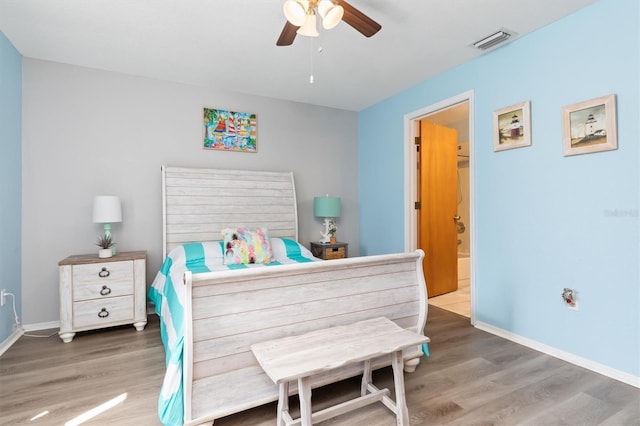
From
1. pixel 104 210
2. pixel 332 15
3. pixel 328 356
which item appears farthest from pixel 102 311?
pixel 332 15

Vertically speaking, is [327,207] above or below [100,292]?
above

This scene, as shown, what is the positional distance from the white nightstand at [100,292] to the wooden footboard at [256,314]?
181cm

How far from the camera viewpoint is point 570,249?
2.39 metres

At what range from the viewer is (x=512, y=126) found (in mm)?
2750

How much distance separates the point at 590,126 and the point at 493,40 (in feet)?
3.41

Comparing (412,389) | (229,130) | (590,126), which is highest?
(229,130)

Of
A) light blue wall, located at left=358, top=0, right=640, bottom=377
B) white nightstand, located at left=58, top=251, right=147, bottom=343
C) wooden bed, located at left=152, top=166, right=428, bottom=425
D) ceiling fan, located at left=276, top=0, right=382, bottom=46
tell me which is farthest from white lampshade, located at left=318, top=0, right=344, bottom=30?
white nightstand, located at left=58, top=251, right=147, bottom=343

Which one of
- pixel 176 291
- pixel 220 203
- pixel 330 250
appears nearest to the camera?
pixel 176 291

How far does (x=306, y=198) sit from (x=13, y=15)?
3.09 metres

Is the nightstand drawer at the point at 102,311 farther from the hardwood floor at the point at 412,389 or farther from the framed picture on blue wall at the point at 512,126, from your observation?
A: the framed picture on blue wall at the point at 512,126

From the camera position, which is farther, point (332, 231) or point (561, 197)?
point (332, 231)

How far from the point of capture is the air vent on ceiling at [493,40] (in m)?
2.59

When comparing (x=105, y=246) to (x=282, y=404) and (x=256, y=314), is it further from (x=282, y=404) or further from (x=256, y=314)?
(x=282, y=404)

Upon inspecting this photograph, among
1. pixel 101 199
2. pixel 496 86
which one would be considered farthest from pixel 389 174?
pixel 101 199
